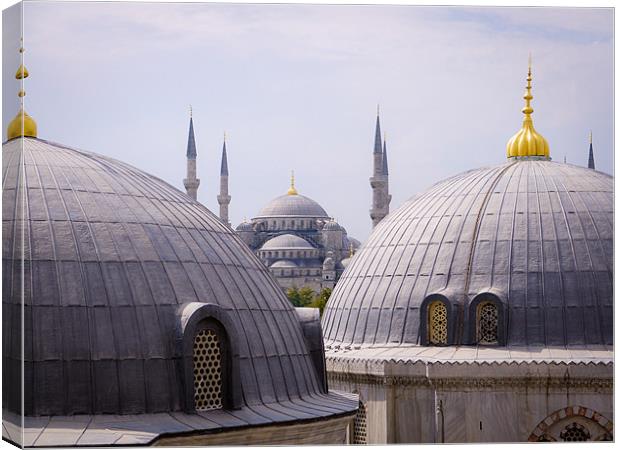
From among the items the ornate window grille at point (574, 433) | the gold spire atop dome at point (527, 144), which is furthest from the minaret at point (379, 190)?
the ornate window grille at point (574, 433)

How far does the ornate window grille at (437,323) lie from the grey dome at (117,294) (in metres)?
5.42

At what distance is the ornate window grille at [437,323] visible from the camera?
19.1m

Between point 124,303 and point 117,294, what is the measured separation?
101 millimetres

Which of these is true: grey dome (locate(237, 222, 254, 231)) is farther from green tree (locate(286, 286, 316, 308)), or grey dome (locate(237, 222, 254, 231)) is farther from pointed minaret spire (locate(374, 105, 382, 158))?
pointed minaret spire (locate(374, 105, 382, 158))

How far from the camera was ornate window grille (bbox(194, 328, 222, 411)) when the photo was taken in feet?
40.9

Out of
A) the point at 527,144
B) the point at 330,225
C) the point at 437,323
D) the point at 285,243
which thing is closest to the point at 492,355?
the point at 437,323

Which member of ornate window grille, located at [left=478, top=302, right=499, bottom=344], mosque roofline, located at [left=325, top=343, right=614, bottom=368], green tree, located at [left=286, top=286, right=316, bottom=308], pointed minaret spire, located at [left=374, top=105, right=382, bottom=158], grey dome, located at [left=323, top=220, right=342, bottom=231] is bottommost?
mosque roofline, located at [left=325, top=343, right=614, bottom=368]

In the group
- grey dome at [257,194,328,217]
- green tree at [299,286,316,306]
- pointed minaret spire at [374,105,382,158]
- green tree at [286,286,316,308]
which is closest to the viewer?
pointed minaret spire at [374,105,382,158]

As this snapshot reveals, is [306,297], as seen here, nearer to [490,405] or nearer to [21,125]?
[490,405]

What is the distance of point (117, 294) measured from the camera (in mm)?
12266

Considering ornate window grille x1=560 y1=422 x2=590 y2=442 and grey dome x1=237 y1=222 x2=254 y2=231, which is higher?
grey dome x1=237 y1=222 x2=254 y2=231

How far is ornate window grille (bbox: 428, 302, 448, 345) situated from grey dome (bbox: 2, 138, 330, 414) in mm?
5419

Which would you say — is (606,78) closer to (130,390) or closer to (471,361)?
(471,361)

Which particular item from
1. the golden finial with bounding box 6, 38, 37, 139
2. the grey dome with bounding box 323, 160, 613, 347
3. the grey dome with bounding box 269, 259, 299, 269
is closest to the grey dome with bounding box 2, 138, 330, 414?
the golden finial with bounding box 6, 38, 37, 139
